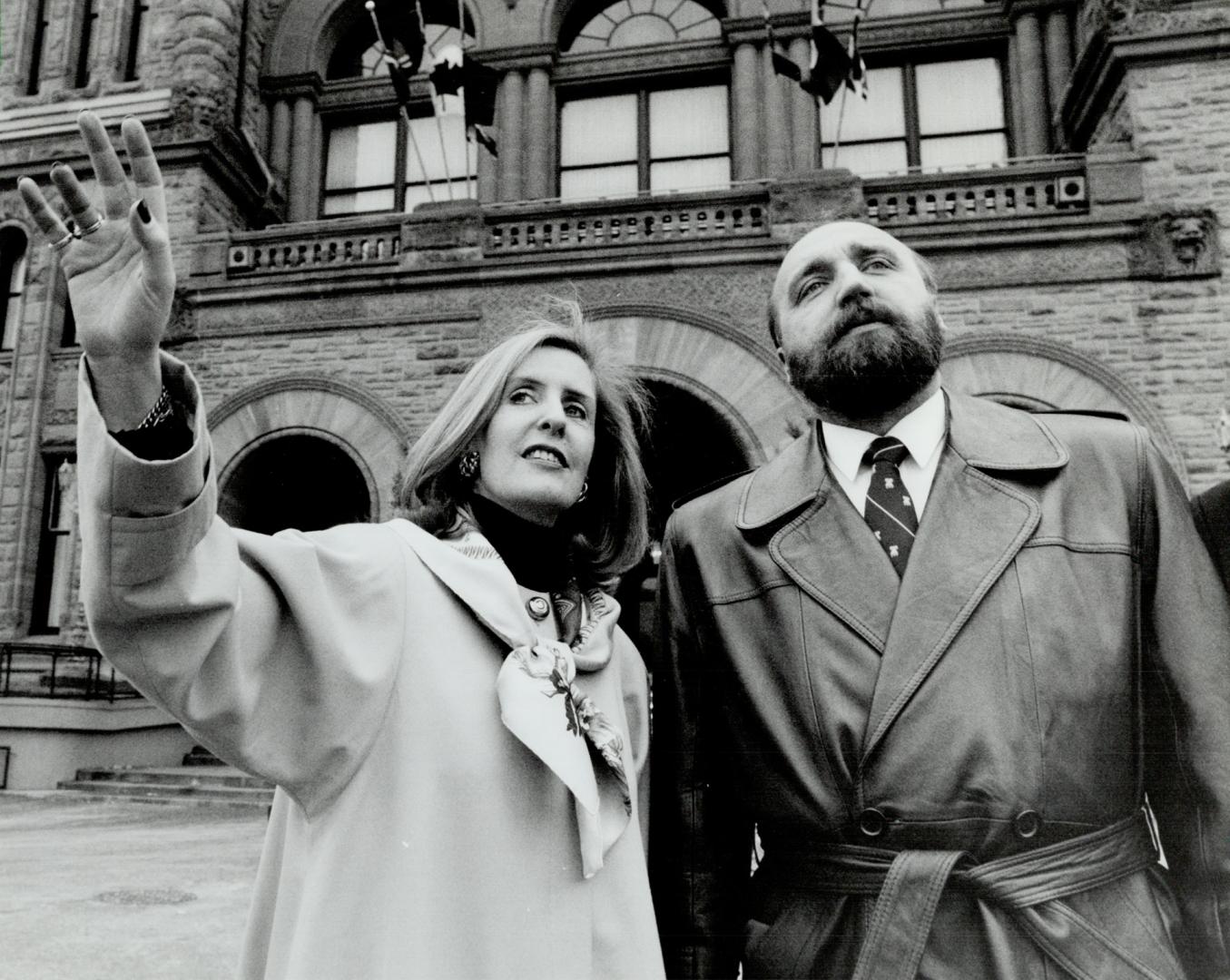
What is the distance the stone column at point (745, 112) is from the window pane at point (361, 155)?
6.55 metres

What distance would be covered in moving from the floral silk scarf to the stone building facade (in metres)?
6.94

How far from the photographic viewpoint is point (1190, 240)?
11.8 meters

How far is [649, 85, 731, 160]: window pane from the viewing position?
16750mm

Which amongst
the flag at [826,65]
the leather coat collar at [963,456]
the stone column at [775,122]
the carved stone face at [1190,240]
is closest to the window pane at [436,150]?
the stone column at [775,122]

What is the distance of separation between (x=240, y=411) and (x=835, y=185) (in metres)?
8.92

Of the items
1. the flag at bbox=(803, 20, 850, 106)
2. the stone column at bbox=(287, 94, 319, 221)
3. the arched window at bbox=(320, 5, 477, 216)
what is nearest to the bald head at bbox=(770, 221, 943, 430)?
the flag at bbox=(803, 20, 850, 106)

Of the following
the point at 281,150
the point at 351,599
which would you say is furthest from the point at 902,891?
the point at 281,150

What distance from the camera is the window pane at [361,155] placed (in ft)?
59.6

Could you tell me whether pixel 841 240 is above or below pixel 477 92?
below

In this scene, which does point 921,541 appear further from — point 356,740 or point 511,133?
point 511,133

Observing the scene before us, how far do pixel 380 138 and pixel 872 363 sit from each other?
1802 cm

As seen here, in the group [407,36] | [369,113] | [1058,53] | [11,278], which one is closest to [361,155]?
[369,113]

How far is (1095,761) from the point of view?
1910 mm

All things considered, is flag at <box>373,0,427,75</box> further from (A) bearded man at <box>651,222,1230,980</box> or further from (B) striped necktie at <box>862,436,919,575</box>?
(B) striped necktie at <box>862,436,919,575</box>
